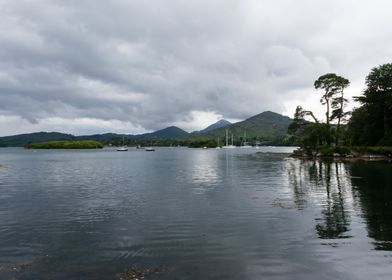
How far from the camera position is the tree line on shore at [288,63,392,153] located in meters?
117

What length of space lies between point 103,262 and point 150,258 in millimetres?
2670

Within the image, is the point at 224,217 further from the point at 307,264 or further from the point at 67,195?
the point at 67,195

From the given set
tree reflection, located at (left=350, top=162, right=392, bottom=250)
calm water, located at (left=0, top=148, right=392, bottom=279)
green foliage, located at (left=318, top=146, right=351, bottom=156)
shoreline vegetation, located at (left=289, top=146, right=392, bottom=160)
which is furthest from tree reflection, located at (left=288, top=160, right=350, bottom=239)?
green foliage, located at (left=318, top=146, right=351, bottom=156)

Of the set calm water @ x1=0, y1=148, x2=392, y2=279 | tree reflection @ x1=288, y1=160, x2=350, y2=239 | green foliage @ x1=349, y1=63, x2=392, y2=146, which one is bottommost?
calm water @ x1=0, y1=148, x2=392, y2=279

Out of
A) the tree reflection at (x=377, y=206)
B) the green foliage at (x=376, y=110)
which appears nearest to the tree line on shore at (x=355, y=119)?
the green foliage at (x=376, y=110)

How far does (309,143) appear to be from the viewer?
140m

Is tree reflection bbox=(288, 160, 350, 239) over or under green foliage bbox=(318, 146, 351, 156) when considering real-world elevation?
under

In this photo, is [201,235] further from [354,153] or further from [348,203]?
[354,153]

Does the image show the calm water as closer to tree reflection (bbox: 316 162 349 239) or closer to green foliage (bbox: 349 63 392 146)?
tree reflection (bbox: 316 162 349 239)

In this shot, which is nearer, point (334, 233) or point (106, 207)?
point (334, 233)

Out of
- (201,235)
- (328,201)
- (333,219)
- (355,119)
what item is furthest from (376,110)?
(201,235)

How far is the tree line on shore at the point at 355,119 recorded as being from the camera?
4596 inches

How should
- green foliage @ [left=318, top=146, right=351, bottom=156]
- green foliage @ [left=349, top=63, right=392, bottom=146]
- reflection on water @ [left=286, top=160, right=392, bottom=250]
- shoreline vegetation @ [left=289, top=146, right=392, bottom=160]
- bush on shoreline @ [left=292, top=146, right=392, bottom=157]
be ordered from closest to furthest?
reflection on water @ [left=286, top=160, right=392, bottom=250] → shoreline vegetation @ [left=289, top=146, right=392, bottom=160] → bush on shoreline @ [left=292, top=146, right=392, bottom=157] → green foliage @ [left=349, top=63, right=392, bottom=146] → green foliage @ [left=318, top=146, right=351, bottom=156]

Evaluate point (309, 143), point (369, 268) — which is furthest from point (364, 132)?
point (369, 268)
